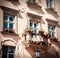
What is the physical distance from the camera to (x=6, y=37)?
66.2 feet

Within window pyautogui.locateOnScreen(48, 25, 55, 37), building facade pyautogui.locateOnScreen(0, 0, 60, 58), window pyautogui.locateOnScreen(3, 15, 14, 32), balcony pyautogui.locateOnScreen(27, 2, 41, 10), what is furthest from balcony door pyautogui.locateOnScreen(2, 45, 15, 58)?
window pyautogui.locateOnScreen(48, 25, 55, 37)

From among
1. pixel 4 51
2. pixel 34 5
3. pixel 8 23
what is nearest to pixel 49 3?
pixel 34 5

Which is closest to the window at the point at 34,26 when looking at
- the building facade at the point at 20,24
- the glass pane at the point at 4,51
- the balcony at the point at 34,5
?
the building facade at the point at 20,24

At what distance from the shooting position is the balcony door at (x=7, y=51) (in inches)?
790

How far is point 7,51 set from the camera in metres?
20.4

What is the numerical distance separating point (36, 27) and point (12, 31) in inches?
122

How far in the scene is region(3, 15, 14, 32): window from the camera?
20.4 m

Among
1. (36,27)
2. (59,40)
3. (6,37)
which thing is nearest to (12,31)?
(6,37)

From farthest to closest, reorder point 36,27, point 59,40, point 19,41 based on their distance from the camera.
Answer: point 59,40 → point 36,27 → point 19,41

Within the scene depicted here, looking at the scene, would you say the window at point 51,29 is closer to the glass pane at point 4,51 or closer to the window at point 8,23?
the window at point 8,23

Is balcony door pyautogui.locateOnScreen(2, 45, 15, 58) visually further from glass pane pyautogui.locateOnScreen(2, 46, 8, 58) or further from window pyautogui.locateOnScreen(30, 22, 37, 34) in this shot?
window pyautogui.locateOnScreen(30, 22, 37, 34)

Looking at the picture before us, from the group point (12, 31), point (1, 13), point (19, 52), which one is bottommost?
point (19, 52)

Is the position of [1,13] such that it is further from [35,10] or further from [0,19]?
[35,10]

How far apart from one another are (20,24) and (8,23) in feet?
3.82
